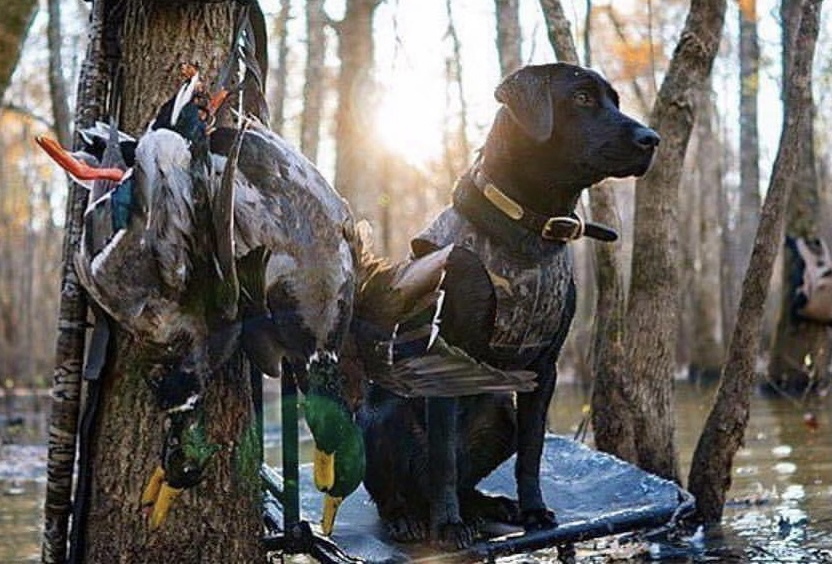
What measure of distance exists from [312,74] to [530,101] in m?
14.8

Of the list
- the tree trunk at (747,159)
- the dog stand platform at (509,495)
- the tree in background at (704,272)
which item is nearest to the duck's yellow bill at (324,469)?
the dog stand platform at (509,495)

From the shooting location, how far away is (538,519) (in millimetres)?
4586

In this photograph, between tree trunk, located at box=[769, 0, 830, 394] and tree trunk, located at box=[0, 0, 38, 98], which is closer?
tree trunk, located at box=[0, 0, 38, 98]

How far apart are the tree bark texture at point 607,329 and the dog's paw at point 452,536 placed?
Result: 2.23 meters

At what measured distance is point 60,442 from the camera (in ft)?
12.3

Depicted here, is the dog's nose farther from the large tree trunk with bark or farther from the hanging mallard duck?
the large tree trunk with bark

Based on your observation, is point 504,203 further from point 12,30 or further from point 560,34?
point 12,30

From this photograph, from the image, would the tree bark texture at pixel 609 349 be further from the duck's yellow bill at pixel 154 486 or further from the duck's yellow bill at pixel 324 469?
the duck's yellow bill at pixel 154 486

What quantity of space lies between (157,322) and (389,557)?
1288 mm

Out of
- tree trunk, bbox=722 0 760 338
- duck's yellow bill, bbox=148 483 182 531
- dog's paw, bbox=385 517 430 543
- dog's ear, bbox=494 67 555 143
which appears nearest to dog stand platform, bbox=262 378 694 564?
dog's paw, bbox=385 517 430 543

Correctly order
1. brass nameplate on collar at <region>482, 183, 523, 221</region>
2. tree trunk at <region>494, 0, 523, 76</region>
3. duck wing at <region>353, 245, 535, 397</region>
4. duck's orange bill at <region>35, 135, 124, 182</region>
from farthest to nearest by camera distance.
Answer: tree trunk at <region>494, 0, 523, 76</region>, brass nameplate on collar at <region>482, 183, 523, 221</region>, duck wing at <region>353, 245, 535, 397</region>, duck's orange bill at <region>35, 135, 124, 182</region>

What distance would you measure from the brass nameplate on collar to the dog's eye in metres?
0.45

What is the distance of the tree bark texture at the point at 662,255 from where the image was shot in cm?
637

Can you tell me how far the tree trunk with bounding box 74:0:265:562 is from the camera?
354 cm
